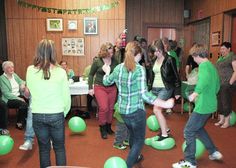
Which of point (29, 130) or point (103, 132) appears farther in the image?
point (103, 132)

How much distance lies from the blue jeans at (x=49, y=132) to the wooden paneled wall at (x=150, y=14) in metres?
5.25

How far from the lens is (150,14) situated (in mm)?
7211

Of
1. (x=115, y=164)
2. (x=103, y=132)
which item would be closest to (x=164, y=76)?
(x=103, y=132)

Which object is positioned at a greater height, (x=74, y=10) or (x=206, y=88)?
(x=74, y=10)

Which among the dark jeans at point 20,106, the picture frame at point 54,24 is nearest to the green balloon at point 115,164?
the dark jeans at point 20,106

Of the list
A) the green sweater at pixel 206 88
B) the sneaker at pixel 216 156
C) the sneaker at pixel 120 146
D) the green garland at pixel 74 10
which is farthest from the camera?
the green garland at pixel 74 10

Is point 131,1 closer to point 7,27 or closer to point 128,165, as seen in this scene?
point 7,27

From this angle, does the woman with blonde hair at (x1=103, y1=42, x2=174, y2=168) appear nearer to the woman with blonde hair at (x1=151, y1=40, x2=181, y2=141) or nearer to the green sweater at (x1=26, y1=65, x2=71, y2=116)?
the green sweater at (x1=26, y1=65, x2=71, y2=116)

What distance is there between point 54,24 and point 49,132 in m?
4.77

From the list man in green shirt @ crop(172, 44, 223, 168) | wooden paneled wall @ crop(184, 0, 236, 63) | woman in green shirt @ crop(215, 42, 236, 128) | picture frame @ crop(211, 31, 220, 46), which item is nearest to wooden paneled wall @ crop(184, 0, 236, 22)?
wooden paneled wall @ crop(184, 0, 236, 63)

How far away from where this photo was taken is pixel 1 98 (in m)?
4.50

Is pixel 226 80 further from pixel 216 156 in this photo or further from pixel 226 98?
pixel 216 156

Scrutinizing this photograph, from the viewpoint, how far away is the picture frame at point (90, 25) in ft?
21.6

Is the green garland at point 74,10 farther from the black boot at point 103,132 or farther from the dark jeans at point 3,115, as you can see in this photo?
the black boot at point 103,132
